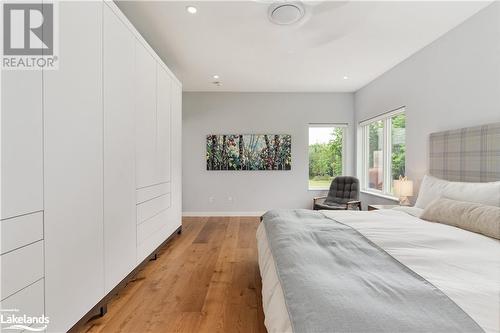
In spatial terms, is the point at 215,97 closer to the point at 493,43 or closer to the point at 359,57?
the point at 359,57

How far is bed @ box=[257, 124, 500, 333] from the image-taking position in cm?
75

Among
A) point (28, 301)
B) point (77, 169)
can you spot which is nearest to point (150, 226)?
point (77, 169)

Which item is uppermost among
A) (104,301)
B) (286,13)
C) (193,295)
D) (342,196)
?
(286,13)

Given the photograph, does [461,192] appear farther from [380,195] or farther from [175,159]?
[175,159]

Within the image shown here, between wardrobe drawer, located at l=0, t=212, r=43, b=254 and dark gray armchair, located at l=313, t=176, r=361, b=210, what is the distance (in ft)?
12.3

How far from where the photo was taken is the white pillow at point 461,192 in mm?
1848

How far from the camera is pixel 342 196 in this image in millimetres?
4387

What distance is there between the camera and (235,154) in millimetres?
5133

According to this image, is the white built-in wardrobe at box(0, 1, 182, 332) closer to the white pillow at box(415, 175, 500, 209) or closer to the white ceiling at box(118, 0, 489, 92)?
the white ceiling at box(118, 0, 489, 92)

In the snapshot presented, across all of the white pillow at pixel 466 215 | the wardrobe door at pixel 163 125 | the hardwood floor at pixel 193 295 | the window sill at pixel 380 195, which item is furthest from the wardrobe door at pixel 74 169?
the window sill at pixel 380 195

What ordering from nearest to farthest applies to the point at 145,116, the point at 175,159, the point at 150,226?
1. the point at 145,116
2. the point at 150,226
3. the point at 175,159

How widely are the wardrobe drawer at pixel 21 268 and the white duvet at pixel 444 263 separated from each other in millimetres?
1205

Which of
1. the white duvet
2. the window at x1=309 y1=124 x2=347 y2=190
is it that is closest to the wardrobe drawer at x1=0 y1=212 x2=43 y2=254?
the white duvet

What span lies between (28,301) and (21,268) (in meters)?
Answer: 0.18
